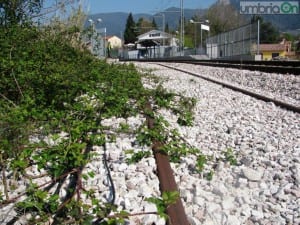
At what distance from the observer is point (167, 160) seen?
14.0 ft

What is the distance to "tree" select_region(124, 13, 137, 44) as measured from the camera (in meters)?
144

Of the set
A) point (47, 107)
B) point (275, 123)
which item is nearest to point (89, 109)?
point (47, 107)

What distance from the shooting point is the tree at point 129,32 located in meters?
144

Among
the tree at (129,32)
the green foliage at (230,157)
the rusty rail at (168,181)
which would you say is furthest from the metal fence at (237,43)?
the tree at (129,32)

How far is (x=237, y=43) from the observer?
1551 inches

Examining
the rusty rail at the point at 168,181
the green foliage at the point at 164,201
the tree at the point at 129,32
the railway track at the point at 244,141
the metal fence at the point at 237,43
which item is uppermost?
the tree at the point at 129,32

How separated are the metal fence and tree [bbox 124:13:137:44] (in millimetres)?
93699

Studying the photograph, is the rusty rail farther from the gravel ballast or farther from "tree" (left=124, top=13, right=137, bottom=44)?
"tree" (left=124, top=13, right=137, bottom=44)

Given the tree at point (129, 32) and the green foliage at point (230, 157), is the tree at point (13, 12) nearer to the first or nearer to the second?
the green foliage at point (230, 157)

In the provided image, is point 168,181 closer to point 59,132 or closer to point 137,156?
point 137,156

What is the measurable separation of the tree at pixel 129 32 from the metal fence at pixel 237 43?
3689 inches

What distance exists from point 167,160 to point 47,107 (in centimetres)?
240

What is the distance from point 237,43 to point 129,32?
4333 inches

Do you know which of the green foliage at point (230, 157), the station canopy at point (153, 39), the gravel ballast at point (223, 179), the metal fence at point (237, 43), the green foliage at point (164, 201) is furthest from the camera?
the station canopy at point (153, 39)
